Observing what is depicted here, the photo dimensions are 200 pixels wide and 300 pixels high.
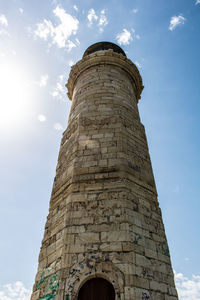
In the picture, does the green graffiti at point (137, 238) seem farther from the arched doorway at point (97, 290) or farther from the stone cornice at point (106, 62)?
the stone cornice at point (106, 62)

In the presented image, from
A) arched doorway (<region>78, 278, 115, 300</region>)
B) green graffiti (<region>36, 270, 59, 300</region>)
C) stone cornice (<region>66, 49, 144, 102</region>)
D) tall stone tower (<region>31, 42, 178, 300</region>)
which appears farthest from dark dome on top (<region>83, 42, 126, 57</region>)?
arched doorway (<region>78, 278, 115, 300</region>)

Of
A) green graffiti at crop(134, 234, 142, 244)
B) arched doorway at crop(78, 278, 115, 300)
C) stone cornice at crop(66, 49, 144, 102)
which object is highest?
stone cornice at crop(66, 49, 144, 102)

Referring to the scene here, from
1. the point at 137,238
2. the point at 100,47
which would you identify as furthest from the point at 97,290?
the point at 100,47

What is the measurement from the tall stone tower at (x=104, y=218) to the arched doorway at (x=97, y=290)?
0.01 metres

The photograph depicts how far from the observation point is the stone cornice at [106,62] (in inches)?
358

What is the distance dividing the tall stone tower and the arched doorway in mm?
14

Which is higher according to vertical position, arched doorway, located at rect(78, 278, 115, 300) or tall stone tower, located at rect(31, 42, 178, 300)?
tall stone tower, located at rect(31, 42, 178, 300)

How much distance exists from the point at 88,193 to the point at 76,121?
268cm

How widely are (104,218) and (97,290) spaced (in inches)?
49.3

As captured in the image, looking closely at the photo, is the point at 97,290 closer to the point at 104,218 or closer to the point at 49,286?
the point at 49,286

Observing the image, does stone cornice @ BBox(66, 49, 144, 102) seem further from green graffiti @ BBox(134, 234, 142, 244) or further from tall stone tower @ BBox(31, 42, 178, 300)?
green graffiti @ BBox(134, 234, 142, 244)

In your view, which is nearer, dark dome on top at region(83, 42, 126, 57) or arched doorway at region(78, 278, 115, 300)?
arched doorway at region(78, 278, 115, 300)

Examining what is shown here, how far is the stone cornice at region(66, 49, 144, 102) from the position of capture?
9.10m

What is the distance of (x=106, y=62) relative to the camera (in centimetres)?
909
